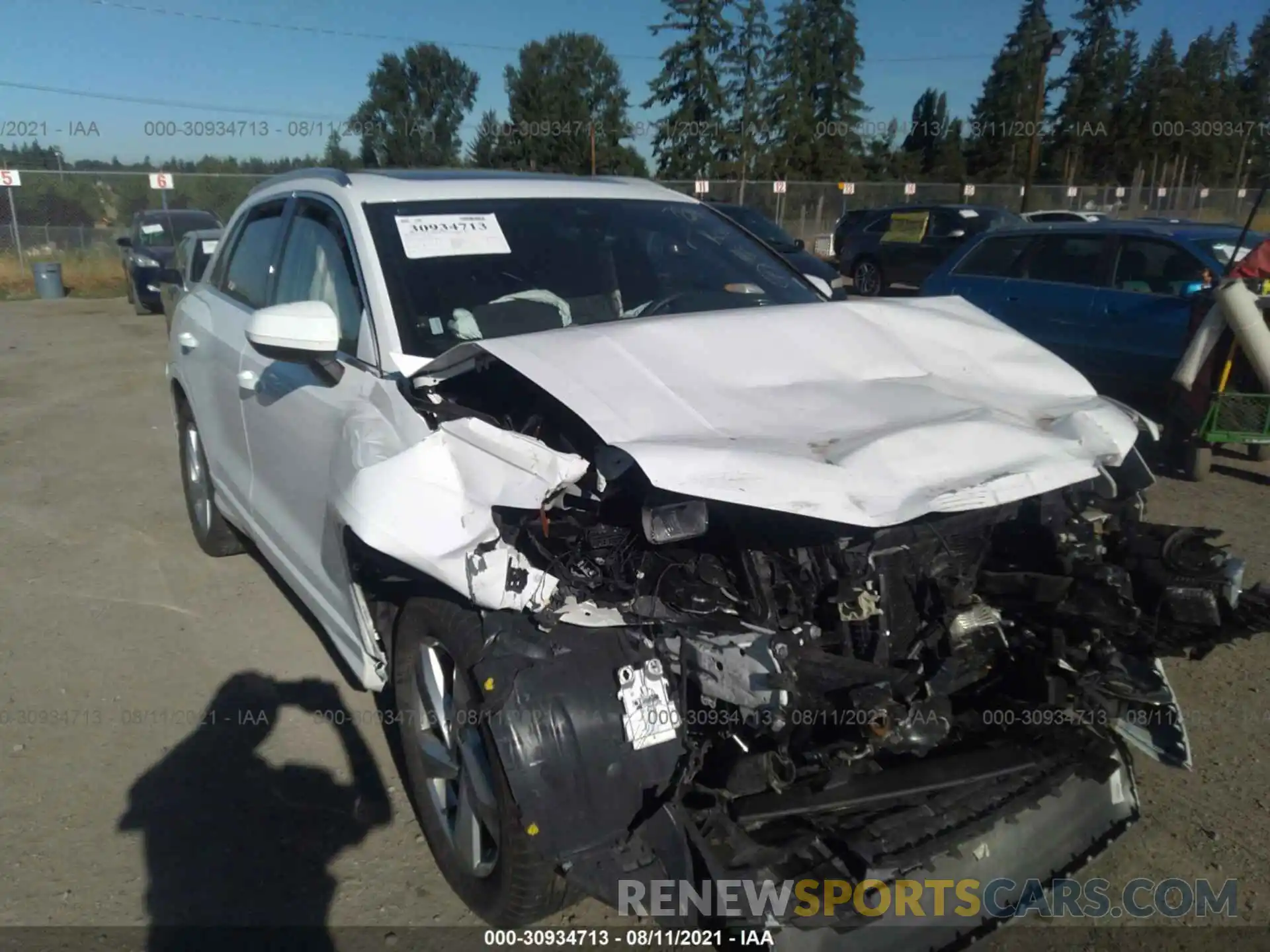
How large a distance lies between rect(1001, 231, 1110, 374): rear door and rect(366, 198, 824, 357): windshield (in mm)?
4661

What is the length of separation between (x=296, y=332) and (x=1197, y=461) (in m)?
6.37

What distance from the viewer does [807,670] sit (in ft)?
7.36

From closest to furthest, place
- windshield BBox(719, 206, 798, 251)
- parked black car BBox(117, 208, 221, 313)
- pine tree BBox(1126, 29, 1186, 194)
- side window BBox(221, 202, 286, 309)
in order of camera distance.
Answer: side window BBox(221, 202, 286, 309) < windshield BBox(719, 206, 798, 251) < parked black car BBox(117, 208, 221, 313) < pine tree BBox(1126, 29, 1186, 194)

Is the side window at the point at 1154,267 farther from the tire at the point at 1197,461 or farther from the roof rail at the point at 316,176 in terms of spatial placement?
the roof rail at the point at 316,176

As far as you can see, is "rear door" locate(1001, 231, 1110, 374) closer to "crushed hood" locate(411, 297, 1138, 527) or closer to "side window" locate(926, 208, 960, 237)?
"crushed hood" locate(411, 297, 1138, 527)

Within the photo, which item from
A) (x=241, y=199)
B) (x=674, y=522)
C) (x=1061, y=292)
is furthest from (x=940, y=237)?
(x=674, y=522)

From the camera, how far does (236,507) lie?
4.45 metres

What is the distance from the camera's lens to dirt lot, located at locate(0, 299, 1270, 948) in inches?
111

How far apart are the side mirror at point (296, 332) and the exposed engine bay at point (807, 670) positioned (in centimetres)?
57

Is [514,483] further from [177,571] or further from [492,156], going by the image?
[492,156]

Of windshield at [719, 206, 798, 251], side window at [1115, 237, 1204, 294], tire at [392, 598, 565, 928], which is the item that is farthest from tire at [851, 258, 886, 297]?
tire at [392, 598, 565, 928]

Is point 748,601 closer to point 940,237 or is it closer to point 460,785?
point 460,785

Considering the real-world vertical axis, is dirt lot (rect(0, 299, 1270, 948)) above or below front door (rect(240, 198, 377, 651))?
below

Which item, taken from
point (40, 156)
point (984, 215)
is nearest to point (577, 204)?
point (984, 215)
